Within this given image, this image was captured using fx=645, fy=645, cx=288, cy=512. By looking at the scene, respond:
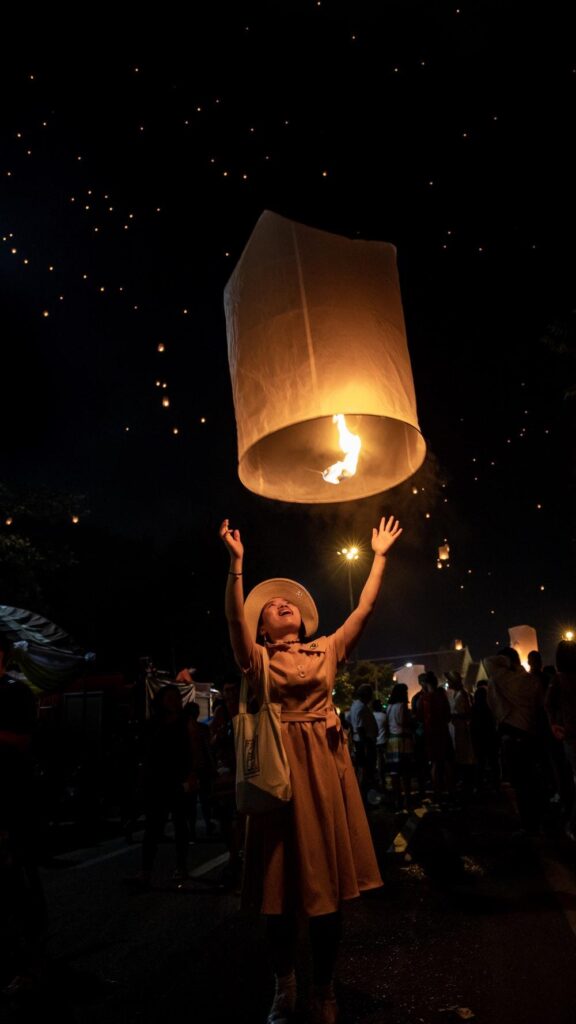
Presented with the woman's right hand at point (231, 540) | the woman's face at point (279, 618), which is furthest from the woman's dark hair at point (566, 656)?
the woman's right hand at point (231, 540)

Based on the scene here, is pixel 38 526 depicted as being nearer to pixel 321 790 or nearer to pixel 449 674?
pixel 449 674

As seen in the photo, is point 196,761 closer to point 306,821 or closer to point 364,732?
point 306,821

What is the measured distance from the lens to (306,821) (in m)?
2.91

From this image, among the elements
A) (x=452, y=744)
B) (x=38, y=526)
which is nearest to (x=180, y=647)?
(x=38, y=526)

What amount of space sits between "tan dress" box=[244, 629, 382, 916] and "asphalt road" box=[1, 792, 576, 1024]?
A: 0.59 m

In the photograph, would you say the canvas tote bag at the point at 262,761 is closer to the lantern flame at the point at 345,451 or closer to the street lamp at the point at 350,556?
the lantern flame at the point at 345,451

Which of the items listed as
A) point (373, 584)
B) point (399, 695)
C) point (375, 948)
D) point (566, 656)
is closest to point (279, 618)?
point (373, 584)

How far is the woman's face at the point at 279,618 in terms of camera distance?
348 cm

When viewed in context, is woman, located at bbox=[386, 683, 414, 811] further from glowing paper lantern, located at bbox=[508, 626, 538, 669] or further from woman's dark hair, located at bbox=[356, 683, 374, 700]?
glowing paper lantern, located at bbox=[508, 626, 538, 669]

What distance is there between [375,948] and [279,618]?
2168 millimetres

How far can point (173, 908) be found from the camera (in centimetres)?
525

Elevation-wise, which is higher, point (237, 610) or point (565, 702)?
point (237, 610)

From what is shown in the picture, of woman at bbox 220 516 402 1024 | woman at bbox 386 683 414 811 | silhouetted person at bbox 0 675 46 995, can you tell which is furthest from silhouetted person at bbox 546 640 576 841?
silhouetted person at bbox 0 675 46 995

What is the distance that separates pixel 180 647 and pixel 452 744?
24.9 meters
